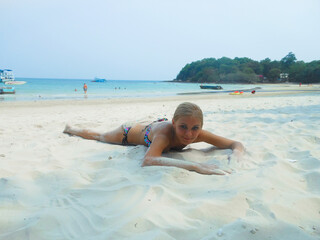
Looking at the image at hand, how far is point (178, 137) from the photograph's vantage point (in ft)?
9.88

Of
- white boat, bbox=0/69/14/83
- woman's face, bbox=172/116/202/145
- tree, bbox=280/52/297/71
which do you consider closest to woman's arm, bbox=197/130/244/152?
woman's face, bbox=172/116/202/145

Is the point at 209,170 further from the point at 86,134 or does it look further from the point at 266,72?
the point at 266,72

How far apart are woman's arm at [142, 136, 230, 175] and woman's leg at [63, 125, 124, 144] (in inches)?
55.7

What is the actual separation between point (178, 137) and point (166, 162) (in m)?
0.42

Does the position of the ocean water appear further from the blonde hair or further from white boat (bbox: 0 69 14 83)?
the blonde hair

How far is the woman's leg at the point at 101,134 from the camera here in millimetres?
4285

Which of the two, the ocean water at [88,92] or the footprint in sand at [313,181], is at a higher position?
the footprint in sand at [313,181]

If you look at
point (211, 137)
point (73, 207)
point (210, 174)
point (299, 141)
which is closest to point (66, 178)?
point (73, 207)

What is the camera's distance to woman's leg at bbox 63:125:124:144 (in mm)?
4285

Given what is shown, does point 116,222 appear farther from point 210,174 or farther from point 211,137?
point 211,137

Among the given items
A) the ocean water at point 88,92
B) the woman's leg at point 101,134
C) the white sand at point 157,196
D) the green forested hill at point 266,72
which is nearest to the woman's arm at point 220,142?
the white sand at point 157,196

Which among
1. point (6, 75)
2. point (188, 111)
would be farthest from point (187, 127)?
point (6, 75)

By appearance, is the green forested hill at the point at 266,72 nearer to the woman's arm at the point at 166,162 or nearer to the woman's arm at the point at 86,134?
the woman's arm at the point at 86,134

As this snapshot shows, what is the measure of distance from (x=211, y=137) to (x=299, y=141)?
1416 millimetres
